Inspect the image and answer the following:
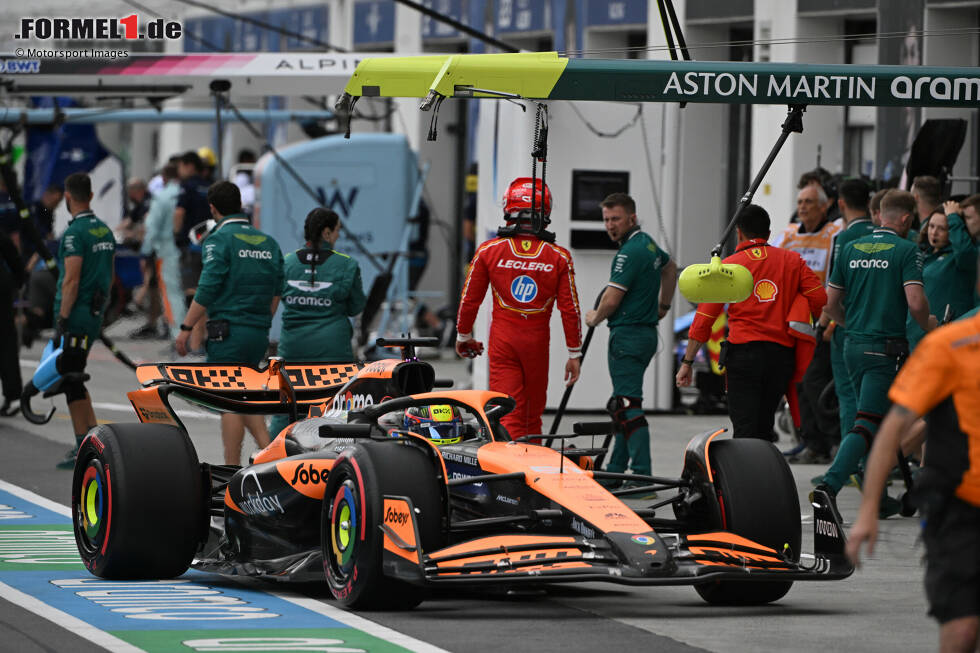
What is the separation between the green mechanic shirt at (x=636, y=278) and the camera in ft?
40.9

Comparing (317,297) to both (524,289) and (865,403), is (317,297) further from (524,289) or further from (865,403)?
(865,403)

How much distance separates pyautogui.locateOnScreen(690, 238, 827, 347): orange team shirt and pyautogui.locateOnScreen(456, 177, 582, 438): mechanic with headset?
2.93ft

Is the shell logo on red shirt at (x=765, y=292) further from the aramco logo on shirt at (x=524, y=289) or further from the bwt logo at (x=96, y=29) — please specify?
the bwt logo at (x=96, y=29)

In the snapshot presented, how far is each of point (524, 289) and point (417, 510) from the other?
4.00 m

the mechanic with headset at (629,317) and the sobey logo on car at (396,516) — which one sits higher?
the mechanic with headset at (629,317)

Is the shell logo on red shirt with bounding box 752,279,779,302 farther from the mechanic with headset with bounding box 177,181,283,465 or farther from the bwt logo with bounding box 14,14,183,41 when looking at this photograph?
the bwt logo with bounding box 14,14,183,41

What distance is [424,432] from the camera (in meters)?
8.80

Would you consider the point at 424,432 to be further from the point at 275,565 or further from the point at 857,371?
the point at 857,371

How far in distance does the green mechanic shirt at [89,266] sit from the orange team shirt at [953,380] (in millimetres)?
9157

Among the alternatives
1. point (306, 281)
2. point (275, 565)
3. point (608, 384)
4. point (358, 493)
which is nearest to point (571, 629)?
point (358, 493)

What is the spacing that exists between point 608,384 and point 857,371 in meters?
5.83

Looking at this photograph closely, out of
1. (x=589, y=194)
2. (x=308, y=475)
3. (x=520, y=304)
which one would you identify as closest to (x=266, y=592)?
(x=308, y=475)

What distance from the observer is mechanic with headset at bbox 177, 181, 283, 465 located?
41.1 ft

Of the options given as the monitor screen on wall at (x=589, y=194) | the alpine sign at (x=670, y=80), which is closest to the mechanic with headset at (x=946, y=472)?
the alpine sign at (x=670, y=80)
